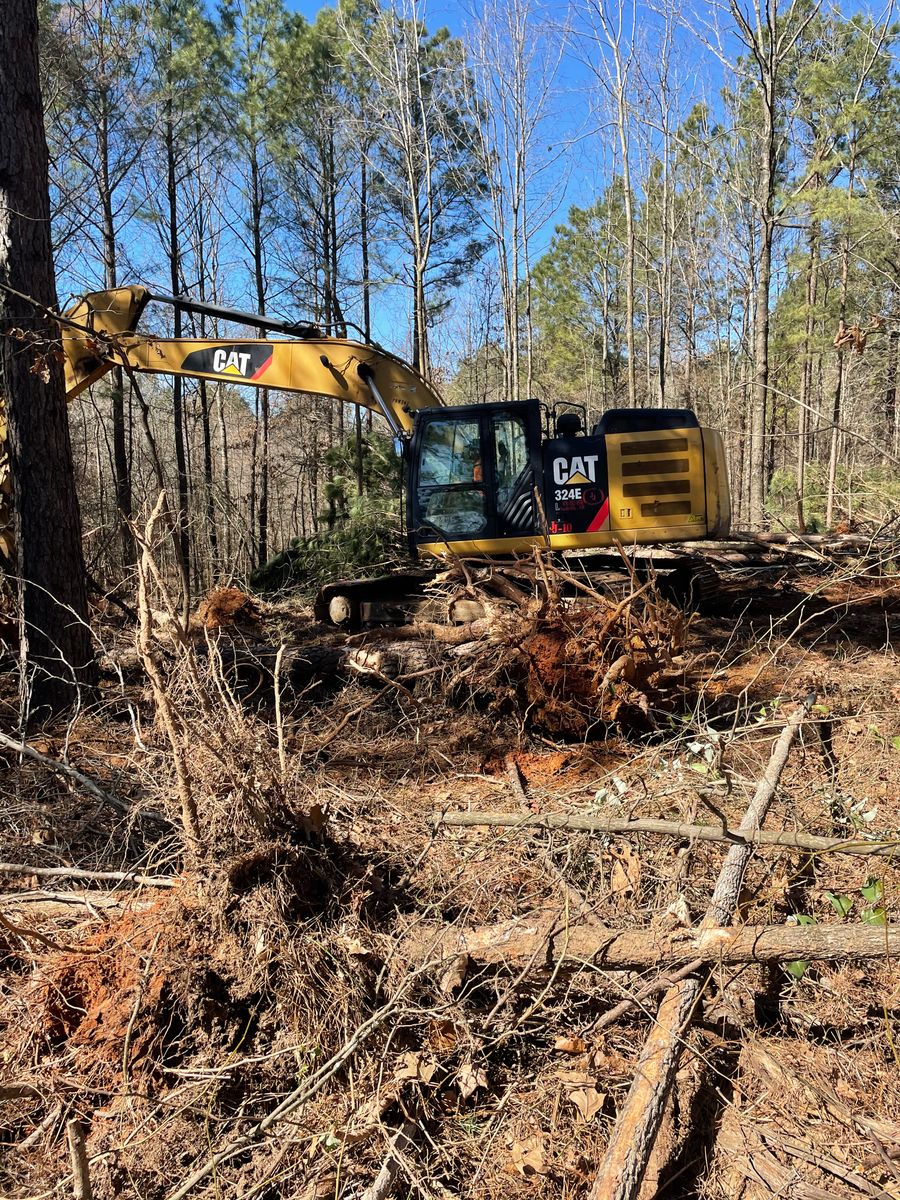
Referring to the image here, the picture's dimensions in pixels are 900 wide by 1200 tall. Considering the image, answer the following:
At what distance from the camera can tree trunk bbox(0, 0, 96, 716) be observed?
17.8 feet

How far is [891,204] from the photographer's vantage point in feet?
59.3

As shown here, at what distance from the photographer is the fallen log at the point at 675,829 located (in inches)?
126

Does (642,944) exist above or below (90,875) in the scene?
below

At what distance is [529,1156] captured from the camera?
254cm

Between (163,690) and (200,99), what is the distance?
1756 cm

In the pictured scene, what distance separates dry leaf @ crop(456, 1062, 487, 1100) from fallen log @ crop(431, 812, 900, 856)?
1.11 metres

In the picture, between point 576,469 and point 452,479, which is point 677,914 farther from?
point 452,479

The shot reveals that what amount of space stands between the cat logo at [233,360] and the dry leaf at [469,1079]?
7616 mm

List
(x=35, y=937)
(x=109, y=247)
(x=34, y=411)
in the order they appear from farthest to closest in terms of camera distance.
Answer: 1. (x=109, y=247)
2. (x=34, y=411)
3. (x=35, y=937)

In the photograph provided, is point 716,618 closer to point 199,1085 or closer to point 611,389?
point 199,1085

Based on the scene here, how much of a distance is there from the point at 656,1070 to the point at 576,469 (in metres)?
6.33

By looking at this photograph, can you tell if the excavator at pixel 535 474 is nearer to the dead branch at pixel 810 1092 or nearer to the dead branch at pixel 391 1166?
the dead branch at pixel 810 1092


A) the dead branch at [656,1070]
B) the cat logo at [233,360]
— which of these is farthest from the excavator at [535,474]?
the dead branch at [656,1070]

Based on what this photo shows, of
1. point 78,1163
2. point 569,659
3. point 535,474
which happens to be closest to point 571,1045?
point 78,1163
